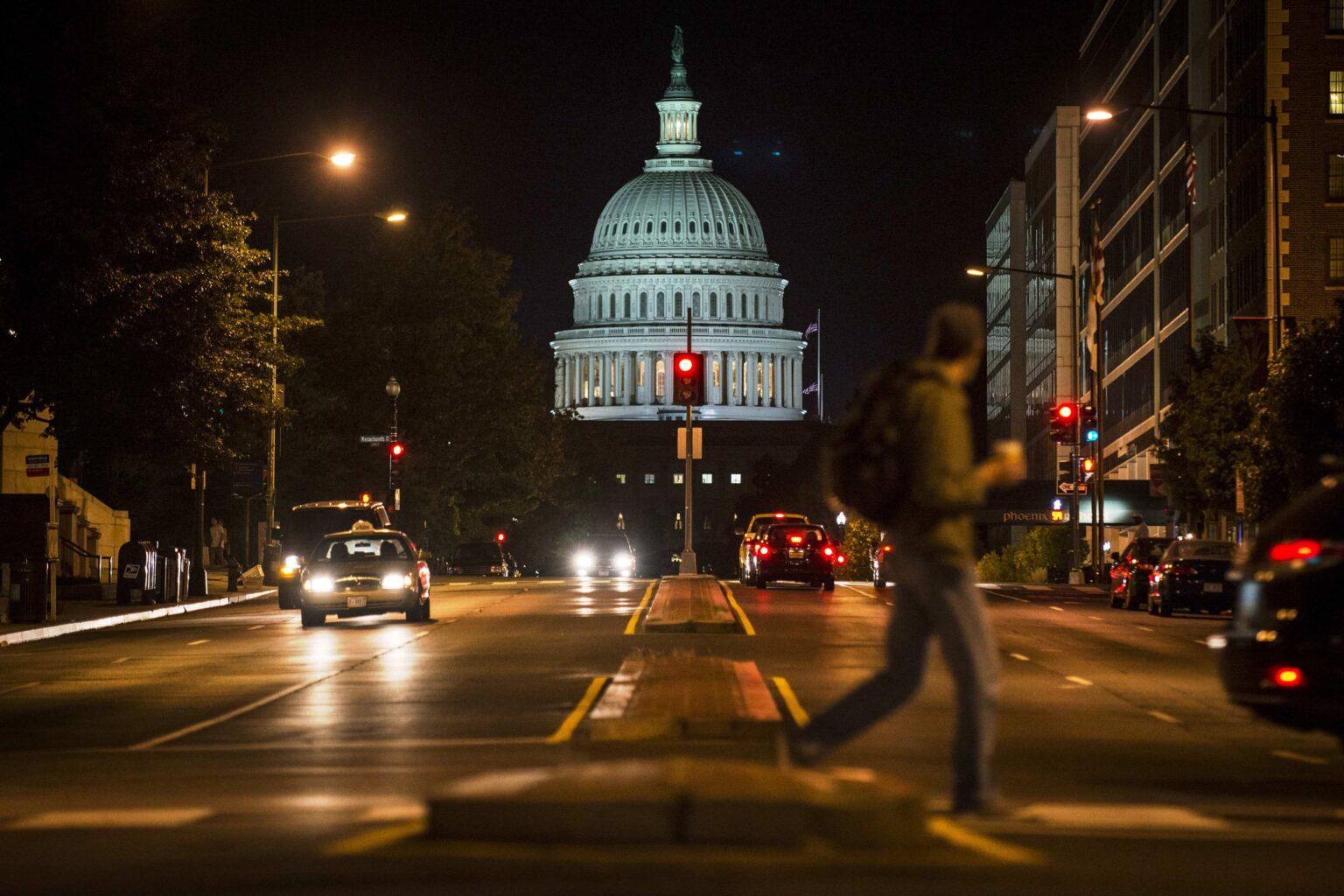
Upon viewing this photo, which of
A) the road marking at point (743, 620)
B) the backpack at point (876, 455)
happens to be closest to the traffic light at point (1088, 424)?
the road marking at point (743, 620)

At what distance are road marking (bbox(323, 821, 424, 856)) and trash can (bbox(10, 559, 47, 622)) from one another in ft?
91.1

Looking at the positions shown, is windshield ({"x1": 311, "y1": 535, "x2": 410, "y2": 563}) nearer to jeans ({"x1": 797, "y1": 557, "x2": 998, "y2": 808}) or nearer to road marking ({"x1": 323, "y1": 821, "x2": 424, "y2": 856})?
road marking ({"x1": 323, "y1": 821, "x2": 424, "y2": 856})

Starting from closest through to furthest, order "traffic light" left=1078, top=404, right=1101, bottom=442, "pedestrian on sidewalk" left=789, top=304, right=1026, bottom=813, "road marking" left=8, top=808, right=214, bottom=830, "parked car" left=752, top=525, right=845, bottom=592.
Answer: "pedestrian on sidewalk" left=789, top=304, right=1026, bottom=813 → "road marking" left=8, top=808, right=214, bottom=830 → "parked car" left=752, top=525, right=845, bottom=592 → "traffic light" left=1078, top=404, right=1101, bottom=442

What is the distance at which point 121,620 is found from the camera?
39.4m

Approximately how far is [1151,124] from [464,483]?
31.0 metres

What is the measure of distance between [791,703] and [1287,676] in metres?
7.16

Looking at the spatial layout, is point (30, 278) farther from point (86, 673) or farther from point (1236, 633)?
point (1236, 633)

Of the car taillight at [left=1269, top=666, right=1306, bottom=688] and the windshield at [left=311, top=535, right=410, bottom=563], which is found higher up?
the windshield at [left=311, top=535, right=410, bottom=563]

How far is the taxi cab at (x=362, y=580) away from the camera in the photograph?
1337 inches

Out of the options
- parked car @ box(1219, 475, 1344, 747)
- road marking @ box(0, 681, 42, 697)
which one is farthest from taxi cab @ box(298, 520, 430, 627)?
parked car @ box(1219, 475, 1344, 747)

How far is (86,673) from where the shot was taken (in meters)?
24.5

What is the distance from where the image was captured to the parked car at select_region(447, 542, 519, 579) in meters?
79.9

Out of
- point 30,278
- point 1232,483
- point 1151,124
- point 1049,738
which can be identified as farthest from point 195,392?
point 1151,124

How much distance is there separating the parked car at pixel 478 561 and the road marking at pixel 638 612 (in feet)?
93.3
